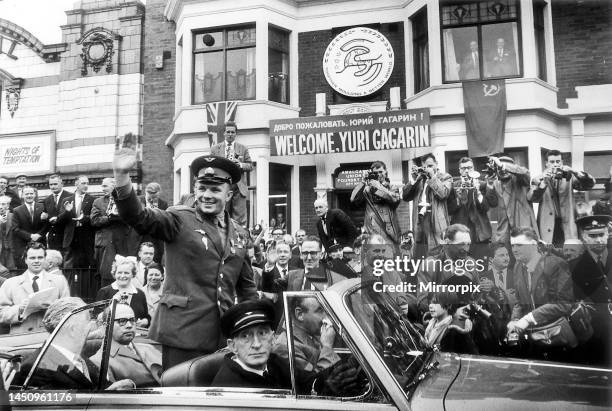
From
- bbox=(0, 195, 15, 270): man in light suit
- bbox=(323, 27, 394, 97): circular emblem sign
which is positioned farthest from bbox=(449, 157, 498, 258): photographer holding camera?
bbox=(0, 195, 15, 270): man in light suit

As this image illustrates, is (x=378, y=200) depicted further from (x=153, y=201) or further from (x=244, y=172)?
(x=153, y=201)

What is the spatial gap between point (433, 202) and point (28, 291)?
144 inches

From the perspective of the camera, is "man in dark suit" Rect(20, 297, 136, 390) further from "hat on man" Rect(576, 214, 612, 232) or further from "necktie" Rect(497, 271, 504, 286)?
"hat on man" Rect(576, 214, 612, 232)

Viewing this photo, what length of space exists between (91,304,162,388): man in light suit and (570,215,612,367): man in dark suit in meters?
1.91

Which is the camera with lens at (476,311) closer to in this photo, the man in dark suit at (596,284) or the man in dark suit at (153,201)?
the man in dark suit at (596,284)

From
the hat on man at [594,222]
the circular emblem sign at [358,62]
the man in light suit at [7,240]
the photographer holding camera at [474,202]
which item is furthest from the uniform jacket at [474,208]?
the man in light suit at [7,240]

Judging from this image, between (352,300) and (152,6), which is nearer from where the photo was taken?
(352,300)

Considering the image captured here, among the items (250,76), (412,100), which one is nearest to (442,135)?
(412,100)

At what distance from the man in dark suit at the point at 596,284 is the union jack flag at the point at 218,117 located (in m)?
5.31

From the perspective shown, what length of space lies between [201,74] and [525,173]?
6090 mm

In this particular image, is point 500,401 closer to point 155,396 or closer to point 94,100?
point 155,396

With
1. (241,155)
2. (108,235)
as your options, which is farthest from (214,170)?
(241,155)

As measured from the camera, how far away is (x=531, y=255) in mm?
3219

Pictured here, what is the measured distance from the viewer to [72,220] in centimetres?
590
